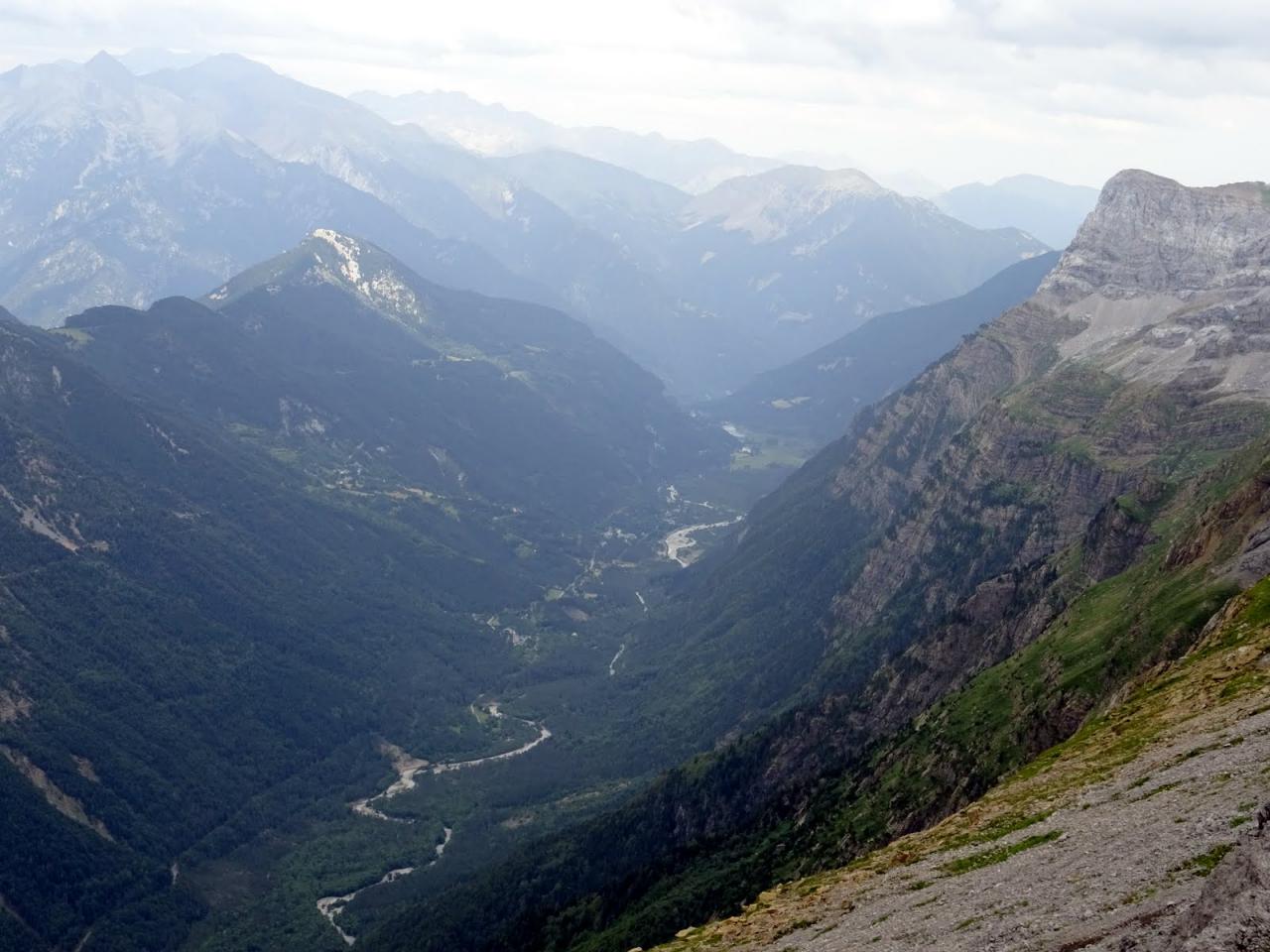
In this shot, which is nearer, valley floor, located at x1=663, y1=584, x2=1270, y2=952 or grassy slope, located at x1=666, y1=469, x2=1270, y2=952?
valley floor, located at x1=663, y1=584, x2=1270, y2=952

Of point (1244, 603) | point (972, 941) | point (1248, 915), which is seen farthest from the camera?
point (1244, 603)

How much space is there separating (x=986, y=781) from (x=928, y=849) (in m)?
43.2

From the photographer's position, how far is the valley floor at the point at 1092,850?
223ft

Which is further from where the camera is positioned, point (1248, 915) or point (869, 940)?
point (869, 940)

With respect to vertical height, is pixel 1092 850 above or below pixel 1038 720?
above

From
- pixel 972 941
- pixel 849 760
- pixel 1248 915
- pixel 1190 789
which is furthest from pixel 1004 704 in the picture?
pixel 1248 915

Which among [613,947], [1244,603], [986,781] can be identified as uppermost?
[1244,603]

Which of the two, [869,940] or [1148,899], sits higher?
[1148,899]

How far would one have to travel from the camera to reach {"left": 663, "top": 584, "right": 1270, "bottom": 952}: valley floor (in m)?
67.9

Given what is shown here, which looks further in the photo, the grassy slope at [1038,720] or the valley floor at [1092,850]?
the grassy slope at [1038,720]

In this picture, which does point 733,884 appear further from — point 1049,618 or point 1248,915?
point 1248,915

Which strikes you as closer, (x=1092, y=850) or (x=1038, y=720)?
(x=1092, y=850)

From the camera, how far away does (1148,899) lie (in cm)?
6656

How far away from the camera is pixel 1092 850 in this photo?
80.2 meters
